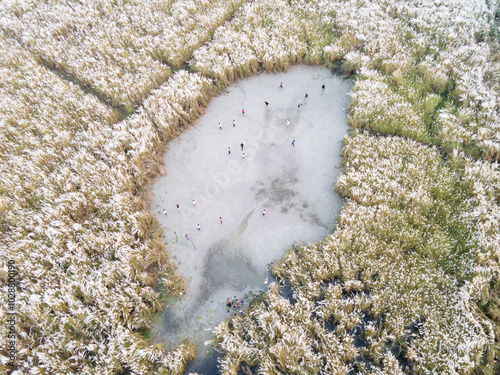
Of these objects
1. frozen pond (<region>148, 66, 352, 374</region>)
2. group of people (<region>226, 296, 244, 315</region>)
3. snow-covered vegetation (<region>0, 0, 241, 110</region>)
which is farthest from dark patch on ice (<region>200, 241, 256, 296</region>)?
snow-covered vegetation (<region>0, 0, 241, 110</region>)

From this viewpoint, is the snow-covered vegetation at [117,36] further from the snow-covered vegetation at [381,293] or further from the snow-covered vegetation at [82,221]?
the snow-covered vegetation at [381,293]

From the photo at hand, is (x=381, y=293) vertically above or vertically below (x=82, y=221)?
above

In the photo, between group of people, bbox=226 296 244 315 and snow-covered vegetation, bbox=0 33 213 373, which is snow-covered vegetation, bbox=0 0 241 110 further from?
group of people, bbox=226 296 244 315

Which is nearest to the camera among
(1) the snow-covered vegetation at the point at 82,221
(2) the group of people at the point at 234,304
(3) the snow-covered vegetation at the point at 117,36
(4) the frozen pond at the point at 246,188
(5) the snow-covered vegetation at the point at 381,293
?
(5) the snow-covered vegetation at the point at 381,293

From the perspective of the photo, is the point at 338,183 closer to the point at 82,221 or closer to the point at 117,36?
the point at 82,221

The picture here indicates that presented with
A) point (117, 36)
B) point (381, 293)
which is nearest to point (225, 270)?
point (381, 293)

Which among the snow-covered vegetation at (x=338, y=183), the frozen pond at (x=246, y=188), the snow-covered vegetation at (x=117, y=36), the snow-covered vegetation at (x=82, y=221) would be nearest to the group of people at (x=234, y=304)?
the frozen pond at (x=246, y=188)
